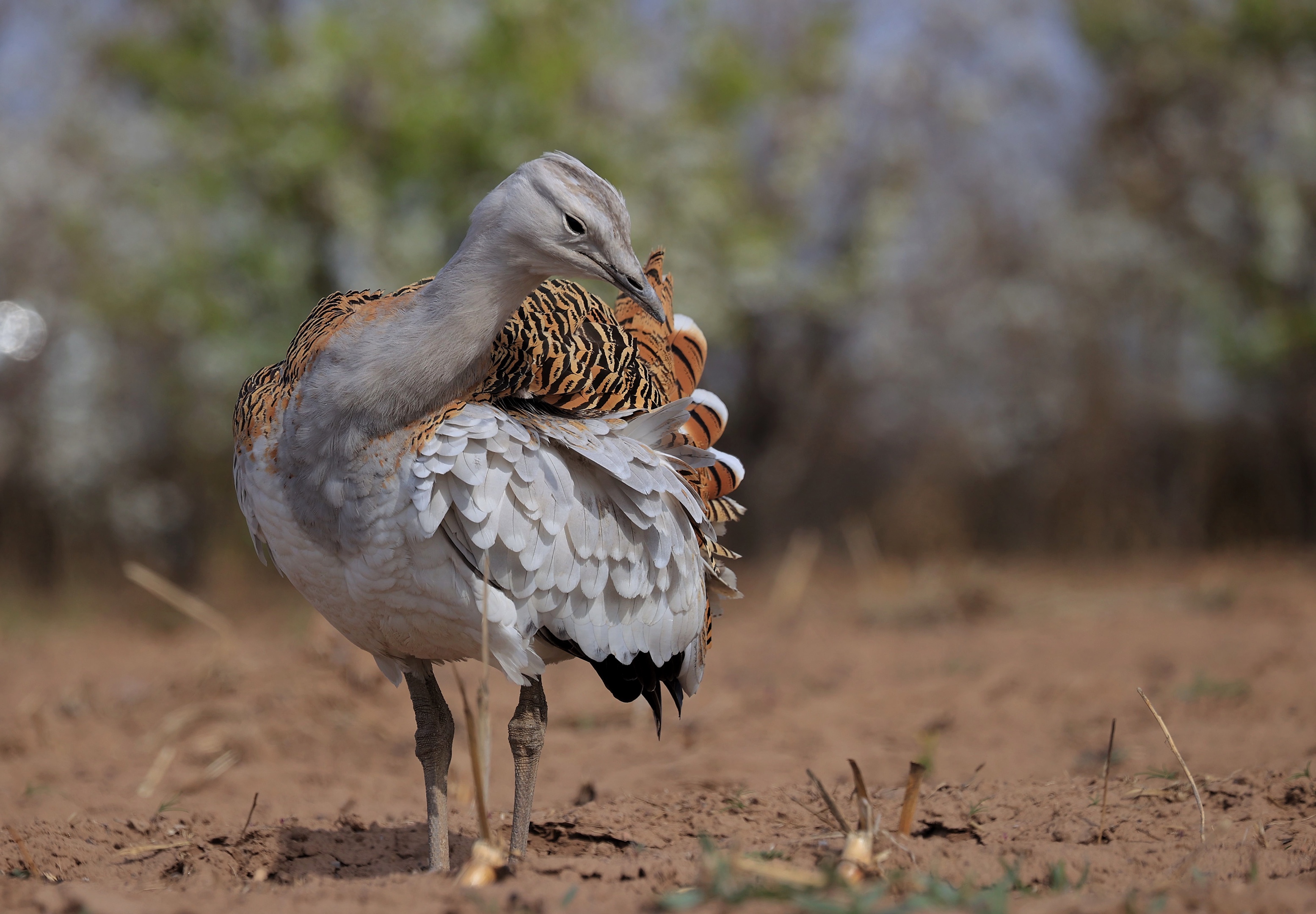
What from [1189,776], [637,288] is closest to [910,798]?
[1189,776]

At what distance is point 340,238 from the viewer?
984 cm

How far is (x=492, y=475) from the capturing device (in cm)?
285

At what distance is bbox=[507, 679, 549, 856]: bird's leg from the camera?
3246 millimetres

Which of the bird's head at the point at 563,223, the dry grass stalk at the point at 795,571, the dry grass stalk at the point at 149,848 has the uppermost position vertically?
the bird's head at the point at 563,223

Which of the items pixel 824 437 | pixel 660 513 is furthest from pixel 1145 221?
pixel 660 513

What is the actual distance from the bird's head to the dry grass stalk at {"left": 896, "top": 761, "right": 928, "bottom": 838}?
4.38ft

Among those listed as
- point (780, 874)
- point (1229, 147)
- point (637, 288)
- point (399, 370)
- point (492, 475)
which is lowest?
point (780, 874)

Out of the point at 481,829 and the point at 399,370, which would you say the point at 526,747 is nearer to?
the point at 481,829

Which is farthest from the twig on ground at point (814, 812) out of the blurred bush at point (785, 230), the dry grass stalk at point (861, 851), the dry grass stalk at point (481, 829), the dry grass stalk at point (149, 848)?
the blurred bush at point (785, 230)

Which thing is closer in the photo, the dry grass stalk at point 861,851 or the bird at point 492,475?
the dry grass stalk at point 861,851

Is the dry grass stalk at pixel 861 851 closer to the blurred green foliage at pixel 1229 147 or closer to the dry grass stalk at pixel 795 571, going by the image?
the dry grass stalk at pixel 795 571

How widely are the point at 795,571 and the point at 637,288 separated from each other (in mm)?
7645

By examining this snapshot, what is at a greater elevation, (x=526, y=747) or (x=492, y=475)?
(x=492, y=475)

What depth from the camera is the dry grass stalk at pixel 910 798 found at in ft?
8.65
